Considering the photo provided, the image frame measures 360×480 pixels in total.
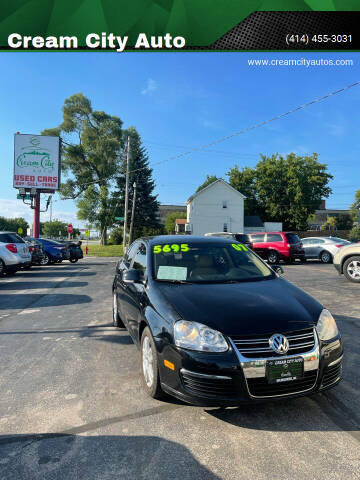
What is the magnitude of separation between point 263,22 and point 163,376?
887cm

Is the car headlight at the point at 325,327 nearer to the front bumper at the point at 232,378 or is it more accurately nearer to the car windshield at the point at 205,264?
the front bumper at the point at 232,378

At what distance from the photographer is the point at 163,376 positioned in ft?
9.22

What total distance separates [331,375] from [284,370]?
1.80 feet

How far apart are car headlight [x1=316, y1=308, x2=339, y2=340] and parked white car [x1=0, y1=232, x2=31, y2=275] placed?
38.5 feet

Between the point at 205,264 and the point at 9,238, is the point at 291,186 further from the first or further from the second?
the point at 205,264

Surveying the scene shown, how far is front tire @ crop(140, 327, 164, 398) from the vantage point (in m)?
2.91

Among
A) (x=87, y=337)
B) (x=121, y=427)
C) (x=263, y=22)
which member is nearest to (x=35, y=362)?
(x=87, y=337)

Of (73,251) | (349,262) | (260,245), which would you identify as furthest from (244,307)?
(73,251)

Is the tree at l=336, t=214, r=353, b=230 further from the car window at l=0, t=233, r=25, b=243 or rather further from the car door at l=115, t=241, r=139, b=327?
the car door at l=115, t=241, r=139, b=327

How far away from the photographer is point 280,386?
254 cm

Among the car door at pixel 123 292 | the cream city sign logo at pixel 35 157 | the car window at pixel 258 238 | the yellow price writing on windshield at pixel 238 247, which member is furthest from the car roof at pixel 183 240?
the cream city sign logo at pixel 35 157

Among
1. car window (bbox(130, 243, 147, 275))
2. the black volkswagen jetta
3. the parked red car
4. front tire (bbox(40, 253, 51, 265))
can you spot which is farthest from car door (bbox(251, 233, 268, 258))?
the black volkswagen jetta

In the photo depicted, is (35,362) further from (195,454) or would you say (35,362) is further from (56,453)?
(195,454)

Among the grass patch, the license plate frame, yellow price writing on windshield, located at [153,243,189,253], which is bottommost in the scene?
the grass patch
